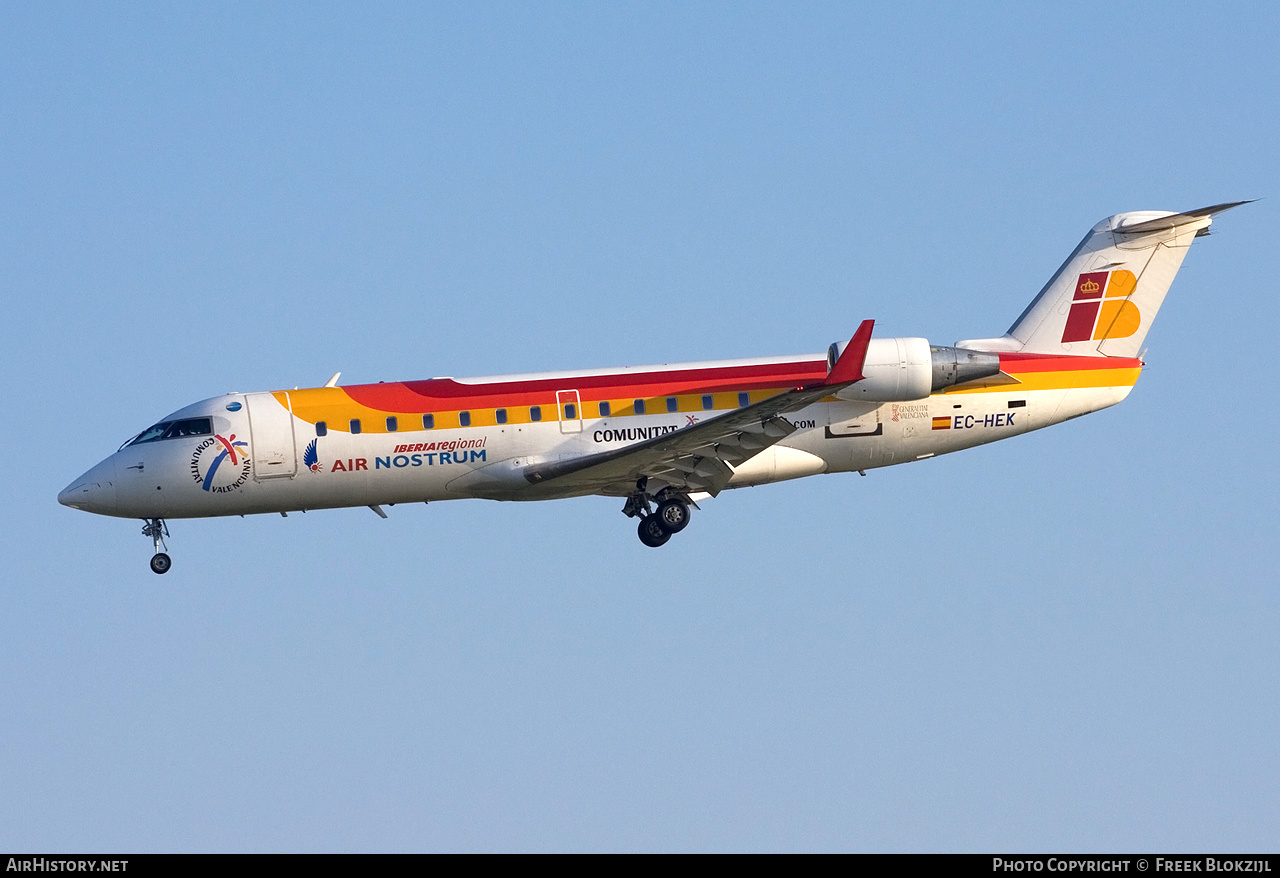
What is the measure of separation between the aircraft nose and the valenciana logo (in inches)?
70.0

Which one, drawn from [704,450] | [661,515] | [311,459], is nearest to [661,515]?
[661,515]

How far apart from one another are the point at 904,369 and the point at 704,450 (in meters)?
4.24

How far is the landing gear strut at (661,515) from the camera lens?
105ft

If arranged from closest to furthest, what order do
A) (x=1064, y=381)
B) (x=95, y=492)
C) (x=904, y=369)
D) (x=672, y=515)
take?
(x=904, y=369)
(x=672, y=515)
(x=95, y=492)
(x=1064, y=381)

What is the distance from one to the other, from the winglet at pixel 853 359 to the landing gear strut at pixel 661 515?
14.9 feet

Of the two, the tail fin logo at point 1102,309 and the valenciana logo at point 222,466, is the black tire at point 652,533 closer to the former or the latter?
the valenciana logo at point 222,466

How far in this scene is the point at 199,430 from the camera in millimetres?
32375

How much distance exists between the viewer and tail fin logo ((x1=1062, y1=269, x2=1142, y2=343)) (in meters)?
33.8

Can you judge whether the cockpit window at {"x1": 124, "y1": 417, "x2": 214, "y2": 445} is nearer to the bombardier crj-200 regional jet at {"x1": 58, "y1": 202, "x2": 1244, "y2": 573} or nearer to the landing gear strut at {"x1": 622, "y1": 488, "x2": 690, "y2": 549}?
the bombardier crj-200 regional jet at {"x1": 58, "y1": 202, "x2": 1244, "y2": 573}

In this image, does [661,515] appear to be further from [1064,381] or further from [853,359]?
[1064,381]

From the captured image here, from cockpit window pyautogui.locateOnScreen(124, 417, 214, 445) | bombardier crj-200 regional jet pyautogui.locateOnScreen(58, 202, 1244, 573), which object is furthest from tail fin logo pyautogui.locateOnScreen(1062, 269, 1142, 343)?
cockpit window pyautogui.locateOnScreen(124, 417, 214, 445)

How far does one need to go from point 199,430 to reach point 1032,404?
17114mm

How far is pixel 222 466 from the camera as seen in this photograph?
3200 centimetres

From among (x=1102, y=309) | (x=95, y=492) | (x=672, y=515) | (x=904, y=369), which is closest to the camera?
(x=904, y=369)
